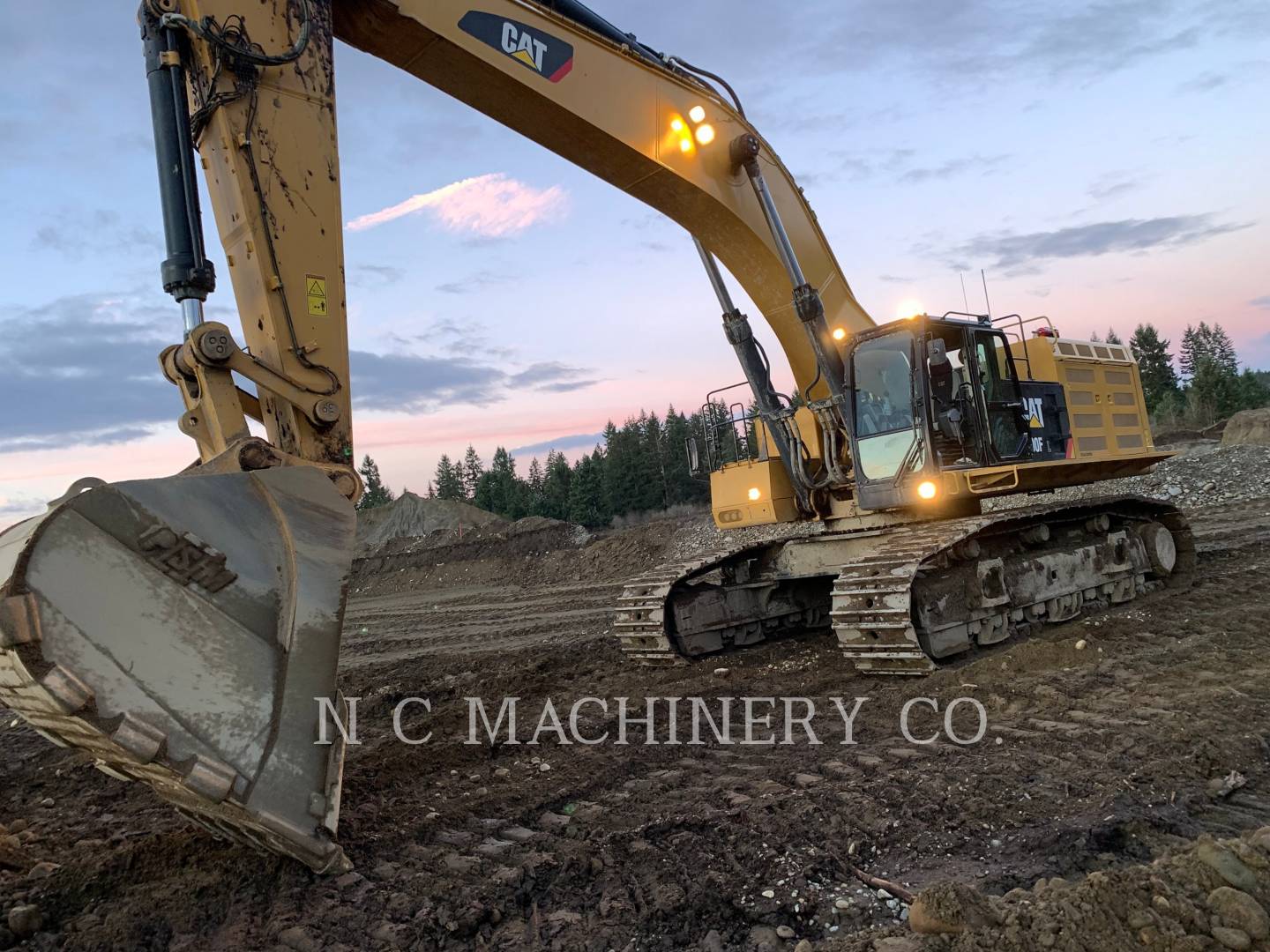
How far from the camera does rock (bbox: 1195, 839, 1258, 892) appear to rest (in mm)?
2619

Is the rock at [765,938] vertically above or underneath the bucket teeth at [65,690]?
underneath

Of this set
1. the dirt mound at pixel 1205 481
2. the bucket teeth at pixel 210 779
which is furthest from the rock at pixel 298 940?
the dirt mound at pixel 1205 481

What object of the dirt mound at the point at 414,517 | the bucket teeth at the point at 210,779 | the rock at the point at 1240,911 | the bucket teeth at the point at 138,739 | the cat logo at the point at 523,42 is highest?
the cat logo at the point at 523,42

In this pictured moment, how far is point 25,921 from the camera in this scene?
3402mm

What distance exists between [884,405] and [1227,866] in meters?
5.08

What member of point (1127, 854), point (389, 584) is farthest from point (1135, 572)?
point (389, 584)

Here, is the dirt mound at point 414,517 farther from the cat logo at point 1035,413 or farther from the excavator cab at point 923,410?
the excavator cab at point 923,410

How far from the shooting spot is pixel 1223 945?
7.88 ft

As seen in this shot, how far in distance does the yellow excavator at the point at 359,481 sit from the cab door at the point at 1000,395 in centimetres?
3

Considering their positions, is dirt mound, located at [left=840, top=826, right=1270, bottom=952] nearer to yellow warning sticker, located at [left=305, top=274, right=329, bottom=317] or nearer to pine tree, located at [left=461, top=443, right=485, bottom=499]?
yellow warning sticker, located at [left=305, top=274, right=329, bottom=317]

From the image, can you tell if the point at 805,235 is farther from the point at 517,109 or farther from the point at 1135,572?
the point at 1135,572

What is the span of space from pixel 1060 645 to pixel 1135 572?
3012mm

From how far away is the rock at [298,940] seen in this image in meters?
3.18

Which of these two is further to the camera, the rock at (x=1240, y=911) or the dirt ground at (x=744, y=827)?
the dirt ground at (x=744, y=827)
